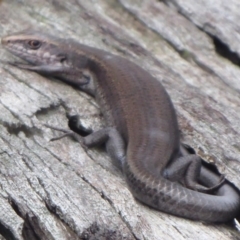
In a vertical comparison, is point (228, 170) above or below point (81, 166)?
above

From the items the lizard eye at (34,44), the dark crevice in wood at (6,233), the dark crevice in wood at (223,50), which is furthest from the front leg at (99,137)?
the lizard eye at (34,44)

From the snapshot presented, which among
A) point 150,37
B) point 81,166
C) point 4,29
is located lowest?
point 4,29

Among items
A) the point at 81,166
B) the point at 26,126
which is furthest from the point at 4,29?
the point at 81,166

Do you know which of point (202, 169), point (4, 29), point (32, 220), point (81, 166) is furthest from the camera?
point (4, 29)

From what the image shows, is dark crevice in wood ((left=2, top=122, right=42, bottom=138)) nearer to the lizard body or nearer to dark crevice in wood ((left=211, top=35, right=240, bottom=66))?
the lizard body

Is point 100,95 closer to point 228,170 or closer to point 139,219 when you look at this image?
point 228,170

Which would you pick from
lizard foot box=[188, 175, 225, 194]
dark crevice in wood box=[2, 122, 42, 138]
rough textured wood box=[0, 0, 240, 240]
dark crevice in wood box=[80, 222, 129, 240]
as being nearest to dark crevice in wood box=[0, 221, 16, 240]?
rough textured wood box=[0, 0, 240, 240]
